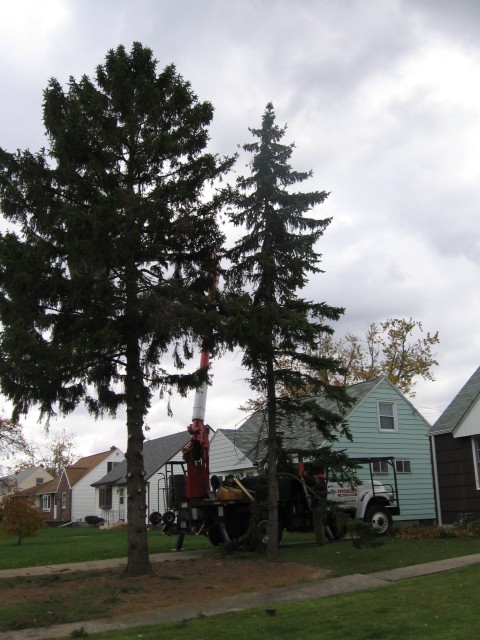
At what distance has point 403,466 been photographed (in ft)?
84.5

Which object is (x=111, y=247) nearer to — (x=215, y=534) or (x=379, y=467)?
(x=215, y=534)

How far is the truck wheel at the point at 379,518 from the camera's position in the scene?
1794 cm

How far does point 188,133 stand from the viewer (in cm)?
1435

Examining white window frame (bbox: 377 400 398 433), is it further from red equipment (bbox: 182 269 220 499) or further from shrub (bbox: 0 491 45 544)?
shrub (bbox: 0 491 45 544)

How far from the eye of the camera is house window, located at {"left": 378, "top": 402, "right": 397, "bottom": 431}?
85.6 ft

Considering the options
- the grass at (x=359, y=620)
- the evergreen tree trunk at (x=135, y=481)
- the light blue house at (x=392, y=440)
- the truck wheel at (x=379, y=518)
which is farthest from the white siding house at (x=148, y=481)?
the grass at (x=359, y=620)

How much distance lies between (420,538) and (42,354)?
11055 millimetres

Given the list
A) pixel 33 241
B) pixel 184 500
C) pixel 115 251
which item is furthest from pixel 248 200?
pixel 184 500

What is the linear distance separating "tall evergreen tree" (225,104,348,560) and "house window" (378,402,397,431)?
36.7 ft

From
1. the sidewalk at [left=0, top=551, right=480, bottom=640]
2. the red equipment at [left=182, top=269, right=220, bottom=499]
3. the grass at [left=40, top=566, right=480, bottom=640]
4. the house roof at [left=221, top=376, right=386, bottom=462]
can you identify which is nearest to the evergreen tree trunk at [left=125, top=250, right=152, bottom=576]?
the sidewalk at [left=0, top=551, right=480, bottom=640]

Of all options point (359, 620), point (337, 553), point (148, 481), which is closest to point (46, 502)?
point (148, 481)

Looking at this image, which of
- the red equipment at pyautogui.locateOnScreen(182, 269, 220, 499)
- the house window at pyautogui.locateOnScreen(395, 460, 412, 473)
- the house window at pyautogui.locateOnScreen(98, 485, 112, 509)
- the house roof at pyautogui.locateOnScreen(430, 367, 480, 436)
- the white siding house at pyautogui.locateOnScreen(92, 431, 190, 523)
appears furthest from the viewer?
the house window at pyautogui.locateOnScreen(98, 485, 112, 509)

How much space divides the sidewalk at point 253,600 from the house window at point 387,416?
42.5 ft

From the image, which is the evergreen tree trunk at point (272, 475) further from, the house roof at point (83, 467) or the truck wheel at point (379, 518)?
the house roof at point (83, 467)
